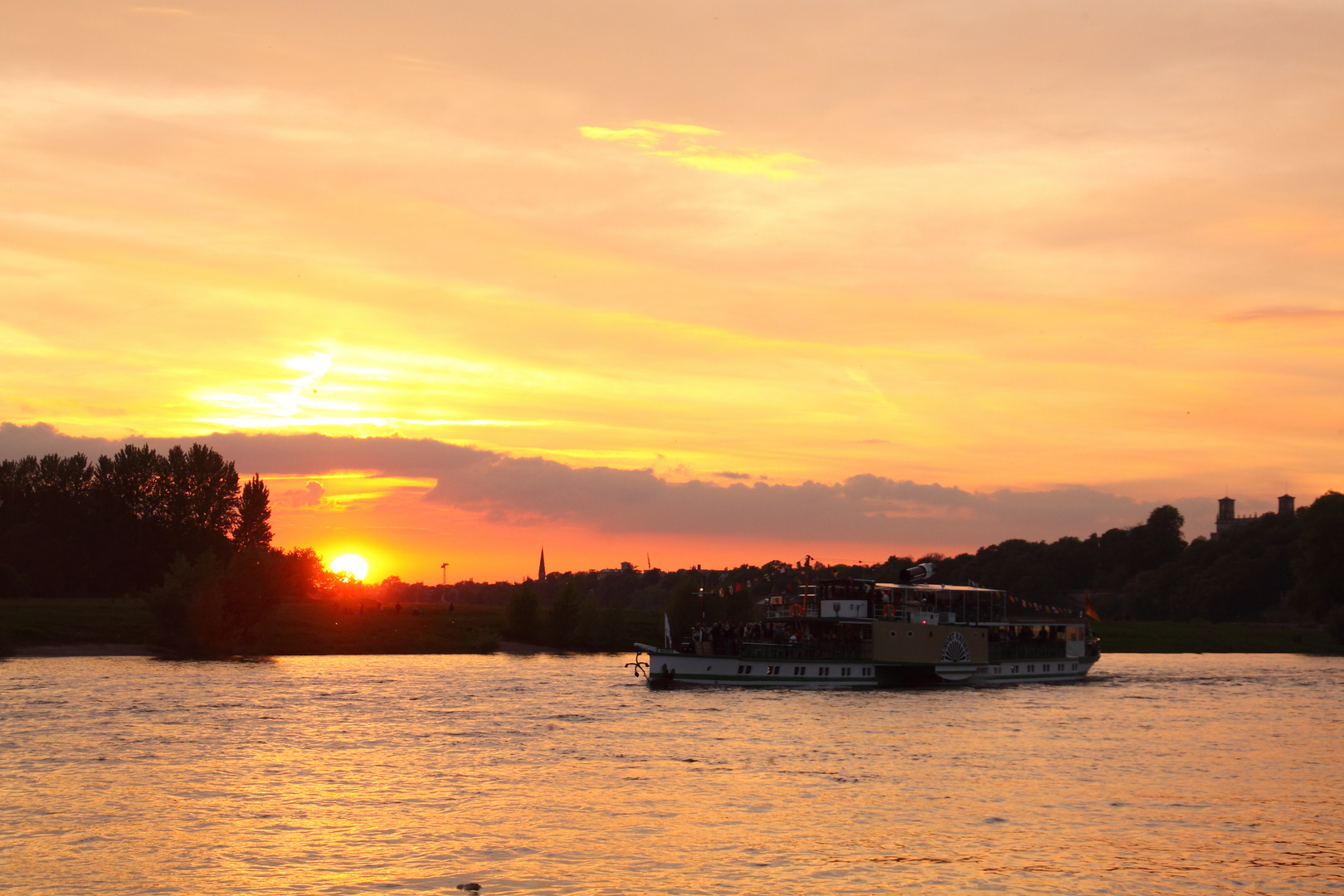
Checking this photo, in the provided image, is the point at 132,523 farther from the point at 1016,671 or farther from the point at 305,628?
the point at 1016,671

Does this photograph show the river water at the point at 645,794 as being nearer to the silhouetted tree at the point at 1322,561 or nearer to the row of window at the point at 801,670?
the row of window at the point at 801,670

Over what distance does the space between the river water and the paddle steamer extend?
8.63 metres

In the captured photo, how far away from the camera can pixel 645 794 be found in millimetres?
43438

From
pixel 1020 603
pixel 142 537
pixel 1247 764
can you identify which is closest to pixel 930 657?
pixel 1020 603

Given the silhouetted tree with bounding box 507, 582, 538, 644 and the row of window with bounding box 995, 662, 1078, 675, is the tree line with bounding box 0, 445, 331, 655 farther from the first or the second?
the row of window with bounding box 995, 662, 1078, 675

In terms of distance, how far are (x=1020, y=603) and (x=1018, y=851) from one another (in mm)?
67170

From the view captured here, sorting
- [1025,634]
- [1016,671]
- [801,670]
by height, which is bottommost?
[1016,671]

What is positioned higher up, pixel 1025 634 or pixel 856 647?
pixel 1025 634

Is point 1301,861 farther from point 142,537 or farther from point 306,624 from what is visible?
point 142,537

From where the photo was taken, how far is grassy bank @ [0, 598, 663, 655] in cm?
11650

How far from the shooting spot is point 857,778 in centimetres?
4834

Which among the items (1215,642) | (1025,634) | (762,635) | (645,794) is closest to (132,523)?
(762,635)

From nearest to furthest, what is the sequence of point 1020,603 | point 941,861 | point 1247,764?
point 941,861 < point 1247,764 < point 1020,603

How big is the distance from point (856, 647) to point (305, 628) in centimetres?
6867
